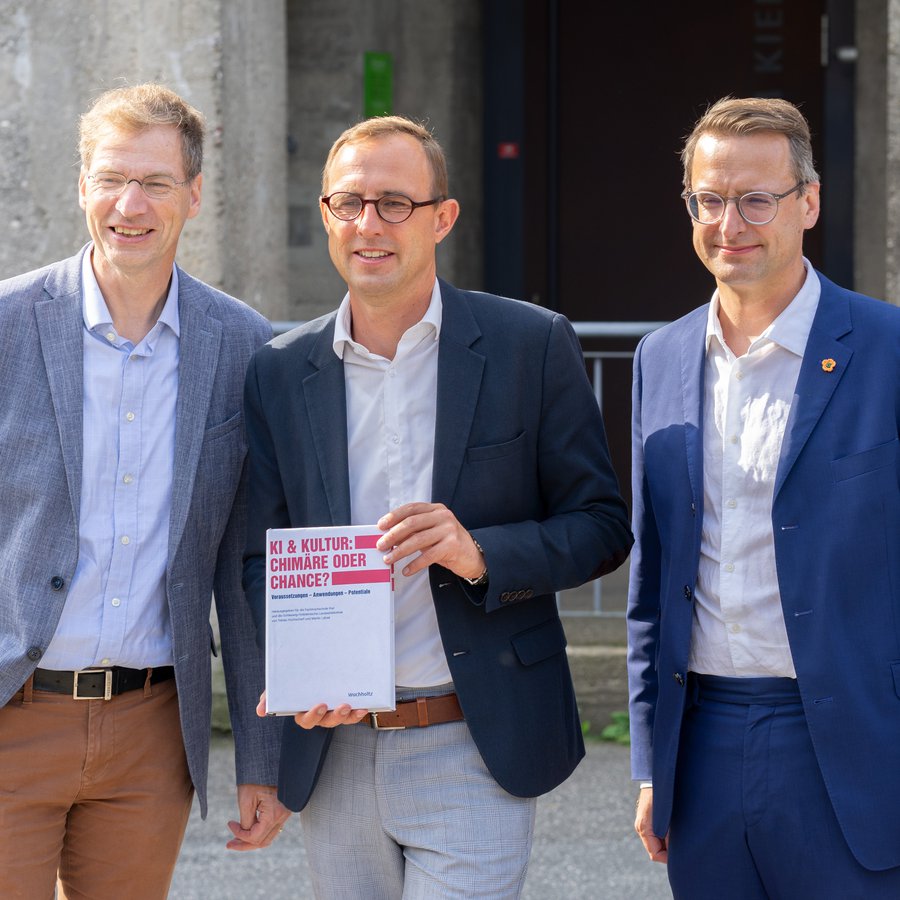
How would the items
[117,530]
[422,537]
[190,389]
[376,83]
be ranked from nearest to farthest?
[422,537]
[117,530]
[190,389]
[376,83]

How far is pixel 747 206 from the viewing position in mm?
2768

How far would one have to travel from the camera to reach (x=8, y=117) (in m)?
5.94

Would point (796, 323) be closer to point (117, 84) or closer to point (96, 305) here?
point (96, 305)

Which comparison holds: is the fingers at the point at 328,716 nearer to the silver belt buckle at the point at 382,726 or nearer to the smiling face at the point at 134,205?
the silver belt buckle at the point at 382,726

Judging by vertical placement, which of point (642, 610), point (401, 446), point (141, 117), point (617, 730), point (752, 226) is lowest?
point (617, 730)

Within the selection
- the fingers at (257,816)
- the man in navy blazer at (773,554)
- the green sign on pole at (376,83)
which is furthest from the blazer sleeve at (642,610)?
the green sign on pole at (376,83)

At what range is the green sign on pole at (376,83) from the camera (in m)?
7.42

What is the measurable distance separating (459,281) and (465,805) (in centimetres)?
522

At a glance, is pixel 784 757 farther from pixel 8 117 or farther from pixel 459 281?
pixel 459 281

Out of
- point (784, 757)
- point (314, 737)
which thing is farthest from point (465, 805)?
point (784, 757)

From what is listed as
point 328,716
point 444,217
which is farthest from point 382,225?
point 328,716

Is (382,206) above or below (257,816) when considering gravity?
above

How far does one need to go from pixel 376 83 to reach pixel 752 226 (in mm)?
4969

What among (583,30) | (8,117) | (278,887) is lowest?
(278,887)
